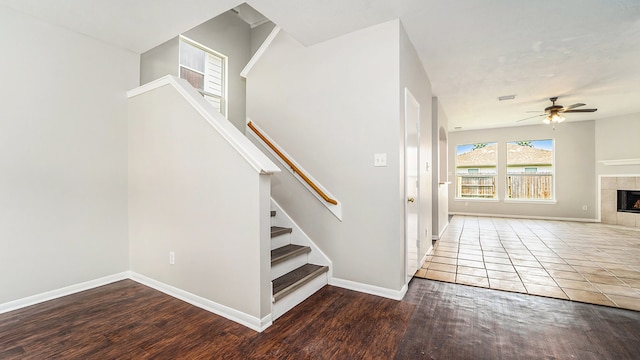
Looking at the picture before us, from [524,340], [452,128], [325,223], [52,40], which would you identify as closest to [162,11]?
[52,40]

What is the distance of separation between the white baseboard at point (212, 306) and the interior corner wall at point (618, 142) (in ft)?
29.4

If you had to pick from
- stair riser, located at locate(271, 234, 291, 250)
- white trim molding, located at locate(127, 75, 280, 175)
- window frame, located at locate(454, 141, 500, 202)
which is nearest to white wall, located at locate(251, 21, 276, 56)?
white trim molding, located at locate(127, 75, 280, 175)

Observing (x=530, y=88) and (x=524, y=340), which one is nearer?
(x=524, y=340)

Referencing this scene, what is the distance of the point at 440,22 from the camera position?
2658mm

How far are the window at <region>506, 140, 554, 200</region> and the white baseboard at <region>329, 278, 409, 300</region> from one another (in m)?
7.08

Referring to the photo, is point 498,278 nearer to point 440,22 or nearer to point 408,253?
point 408,253

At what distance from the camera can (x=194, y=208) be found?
2393 mm

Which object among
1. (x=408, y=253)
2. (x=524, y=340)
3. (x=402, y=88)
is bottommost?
(x=524, y=340)

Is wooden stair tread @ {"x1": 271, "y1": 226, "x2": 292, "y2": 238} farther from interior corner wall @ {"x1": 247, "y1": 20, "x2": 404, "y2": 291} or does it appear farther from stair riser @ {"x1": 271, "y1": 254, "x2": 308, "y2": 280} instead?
stair riser @ {"x1": 271, "y1": 254, "x2": 308, "y2": 280}

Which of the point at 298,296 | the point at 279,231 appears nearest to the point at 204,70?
the point at 279,231

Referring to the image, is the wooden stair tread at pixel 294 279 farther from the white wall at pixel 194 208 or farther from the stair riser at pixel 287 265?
the white wall at pixel 194 208

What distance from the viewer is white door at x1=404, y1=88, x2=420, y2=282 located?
273 cm

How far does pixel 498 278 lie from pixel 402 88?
2.39m

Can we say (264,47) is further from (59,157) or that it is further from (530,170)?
(530,170)
